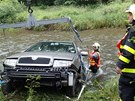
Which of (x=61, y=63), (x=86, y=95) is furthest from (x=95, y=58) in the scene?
(x=61, y=63)

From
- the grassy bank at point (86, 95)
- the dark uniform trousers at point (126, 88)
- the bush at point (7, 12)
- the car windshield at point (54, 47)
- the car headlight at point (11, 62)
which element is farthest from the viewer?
the bush at point (7, 12)

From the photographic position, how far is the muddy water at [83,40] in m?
15.1

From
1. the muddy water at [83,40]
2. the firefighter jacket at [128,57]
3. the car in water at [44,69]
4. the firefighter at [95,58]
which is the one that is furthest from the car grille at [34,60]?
the muddy water at [83,40]

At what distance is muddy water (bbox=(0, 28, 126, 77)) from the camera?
15.1 m

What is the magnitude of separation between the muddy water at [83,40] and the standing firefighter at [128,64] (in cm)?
656

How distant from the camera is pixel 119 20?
2559 cm

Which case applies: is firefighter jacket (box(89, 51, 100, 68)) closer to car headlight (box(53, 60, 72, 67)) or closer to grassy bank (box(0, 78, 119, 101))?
grassy bank (box(0, 78, 119, 101))

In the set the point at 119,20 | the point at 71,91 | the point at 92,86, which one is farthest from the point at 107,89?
the point at 119,20

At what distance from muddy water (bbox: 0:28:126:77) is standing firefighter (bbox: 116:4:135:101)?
656 centimetres

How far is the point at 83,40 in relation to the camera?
21.0 m

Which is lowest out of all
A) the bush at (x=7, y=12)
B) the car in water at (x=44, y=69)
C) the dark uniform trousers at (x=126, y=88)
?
the bush at (x=7, y=12)

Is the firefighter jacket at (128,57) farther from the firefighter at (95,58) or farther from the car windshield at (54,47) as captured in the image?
the firefighter at (95,58)

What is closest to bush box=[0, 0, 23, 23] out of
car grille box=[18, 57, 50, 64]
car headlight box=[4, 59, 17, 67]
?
car headlight box=[4, 59, 17, 67]

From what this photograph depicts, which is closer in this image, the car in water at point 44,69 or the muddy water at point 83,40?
the car in water at point 44,69
